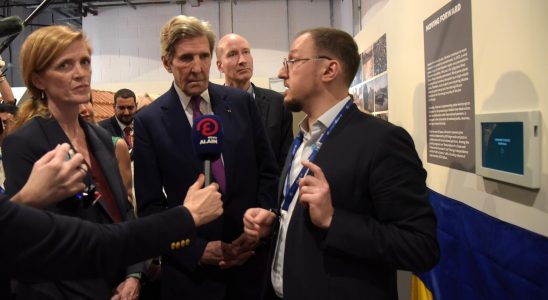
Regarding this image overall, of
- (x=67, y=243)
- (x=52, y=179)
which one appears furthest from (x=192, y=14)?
(x=67, y=243)

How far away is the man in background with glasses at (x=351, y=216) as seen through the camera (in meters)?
1.30

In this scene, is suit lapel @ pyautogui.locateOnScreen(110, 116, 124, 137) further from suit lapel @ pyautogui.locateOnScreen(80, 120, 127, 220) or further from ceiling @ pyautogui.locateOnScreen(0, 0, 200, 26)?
ceiling @ pyautogui.locateOnScreen(0, 0, 200, 26)

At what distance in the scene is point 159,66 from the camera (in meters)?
11.9

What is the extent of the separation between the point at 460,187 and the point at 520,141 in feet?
2.08

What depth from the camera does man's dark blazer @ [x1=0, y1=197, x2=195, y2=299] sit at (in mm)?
943

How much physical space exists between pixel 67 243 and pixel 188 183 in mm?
852

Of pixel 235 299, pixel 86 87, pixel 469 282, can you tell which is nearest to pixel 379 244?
pixel 235 299

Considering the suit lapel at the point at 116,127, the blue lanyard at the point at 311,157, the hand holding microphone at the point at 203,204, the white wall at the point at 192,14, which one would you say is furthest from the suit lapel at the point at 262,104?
the white wall at the point at 192,14

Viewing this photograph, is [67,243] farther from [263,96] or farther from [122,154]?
[263,96]

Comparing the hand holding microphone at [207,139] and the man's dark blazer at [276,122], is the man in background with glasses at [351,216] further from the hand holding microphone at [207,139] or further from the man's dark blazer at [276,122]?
the man's dark blazer at [276,122]

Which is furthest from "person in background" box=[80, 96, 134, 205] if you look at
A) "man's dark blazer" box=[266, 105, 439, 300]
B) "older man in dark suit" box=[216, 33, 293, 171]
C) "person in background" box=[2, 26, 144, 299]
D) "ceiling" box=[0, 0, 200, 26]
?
"ceiling" box=[0, 0, 200, 26]

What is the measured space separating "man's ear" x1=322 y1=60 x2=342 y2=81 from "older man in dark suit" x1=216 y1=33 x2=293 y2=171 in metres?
0.98

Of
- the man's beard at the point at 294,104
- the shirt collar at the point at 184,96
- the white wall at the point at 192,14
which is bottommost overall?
the man's beard at the point at 294,104

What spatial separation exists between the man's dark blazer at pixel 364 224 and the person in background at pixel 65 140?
788 mm
